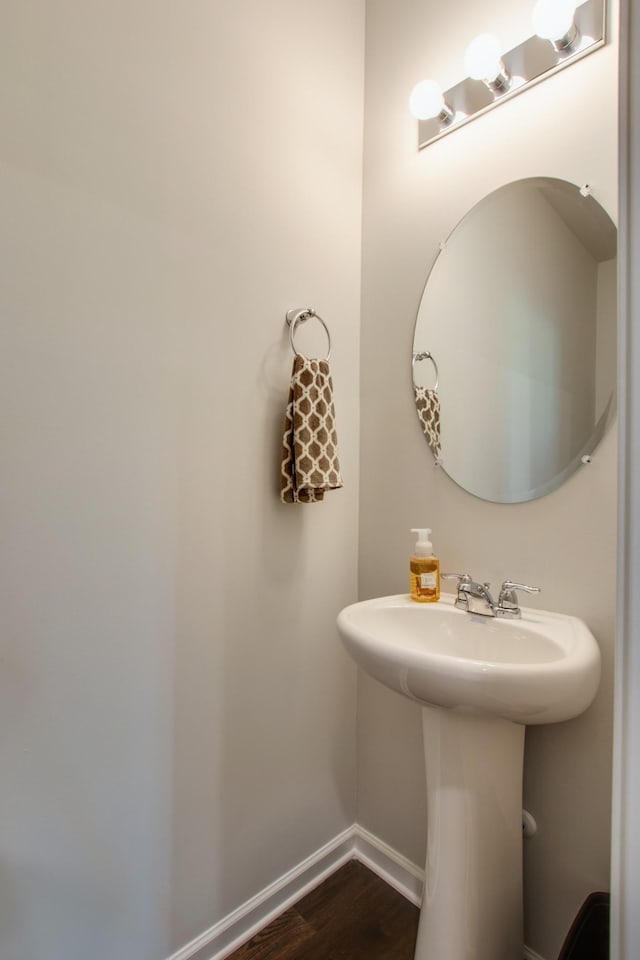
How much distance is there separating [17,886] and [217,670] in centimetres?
50

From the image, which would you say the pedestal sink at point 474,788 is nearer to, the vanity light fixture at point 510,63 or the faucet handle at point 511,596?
the faucet handle at point 511,596

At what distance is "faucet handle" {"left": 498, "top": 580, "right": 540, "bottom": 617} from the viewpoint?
102 centimetres

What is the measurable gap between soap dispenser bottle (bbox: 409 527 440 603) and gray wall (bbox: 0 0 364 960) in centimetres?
32

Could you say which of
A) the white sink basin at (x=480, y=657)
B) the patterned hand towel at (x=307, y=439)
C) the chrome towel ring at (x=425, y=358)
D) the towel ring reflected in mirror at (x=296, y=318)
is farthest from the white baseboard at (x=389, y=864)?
the towel ring reflected in mirror at (x=296, y=318)

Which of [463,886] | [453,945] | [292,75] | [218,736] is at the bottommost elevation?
[453,945]

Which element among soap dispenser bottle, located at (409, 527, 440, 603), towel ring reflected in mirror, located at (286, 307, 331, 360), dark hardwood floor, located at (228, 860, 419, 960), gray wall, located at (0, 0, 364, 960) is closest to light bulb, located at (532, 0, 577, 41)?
gray wall, located at (0, 0, 364, 960)

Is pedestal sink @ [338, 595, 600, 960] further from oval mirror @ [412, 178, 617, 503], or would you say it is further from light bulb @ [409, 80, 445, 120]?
light bulb @ [409, 80, 445, 120]

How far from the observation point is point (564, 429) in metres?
1.02

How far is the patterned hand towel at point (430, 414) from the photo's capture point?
49.6 inches

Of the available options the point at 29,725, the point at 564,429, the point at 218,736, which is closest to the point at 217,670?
the point at 218,736

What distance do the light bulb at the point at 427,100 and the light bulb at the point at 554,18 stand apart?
0.26 m

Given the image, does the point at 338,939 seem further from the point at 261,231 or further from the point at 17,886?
the point at 261,231

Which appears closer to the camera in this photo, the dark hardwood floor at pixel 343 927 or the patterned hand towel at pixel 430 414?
the dark hardwood floor at pixel 343 927

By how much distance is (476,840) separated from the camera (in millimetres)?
958
